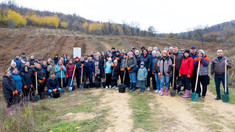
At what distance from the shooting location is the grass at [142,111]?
448 centimetres

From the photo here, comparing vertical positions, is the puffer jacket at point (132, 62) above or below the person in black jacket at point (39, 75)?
above

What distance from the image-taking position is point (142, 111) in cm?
557

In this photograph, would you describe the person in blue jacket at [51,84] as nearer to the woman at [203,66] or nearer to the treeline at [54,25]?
the woman at [203,66]

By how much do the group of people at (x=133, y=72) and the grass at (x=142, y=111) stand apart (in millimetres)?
821

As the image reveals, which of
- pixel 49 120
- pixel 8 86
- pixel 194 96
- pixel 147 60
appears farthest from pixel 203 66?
pixel 8 86

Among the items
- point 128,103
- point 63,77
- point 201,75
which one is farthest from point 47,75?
point 201,75

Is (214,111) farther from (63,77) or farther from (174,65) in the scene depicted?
(63,77)

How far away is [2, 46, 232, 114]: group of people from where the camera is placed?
264 inches

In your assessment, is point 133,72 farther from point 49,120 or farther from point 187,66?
point 49,120

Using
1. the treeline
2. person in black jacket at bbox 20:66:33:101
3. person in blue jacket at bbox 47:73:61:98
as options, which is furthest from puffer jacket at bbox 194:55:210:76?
the treeline

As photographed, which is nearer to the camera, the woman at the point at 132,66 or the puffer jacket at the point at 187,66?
the puffer jacket at the point at 187,66

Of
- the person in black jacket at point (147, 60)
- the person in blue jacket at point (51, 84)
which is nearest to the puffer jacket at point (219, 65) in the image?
the person in black jacket at point (147, 60)

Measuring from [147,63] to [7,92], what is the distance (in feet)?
20.4

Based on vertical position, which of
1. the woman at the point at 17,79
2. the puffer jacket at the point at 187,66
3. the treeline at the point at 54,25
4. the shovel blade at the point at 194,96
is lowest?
the shovel blade at the point at 194,96
